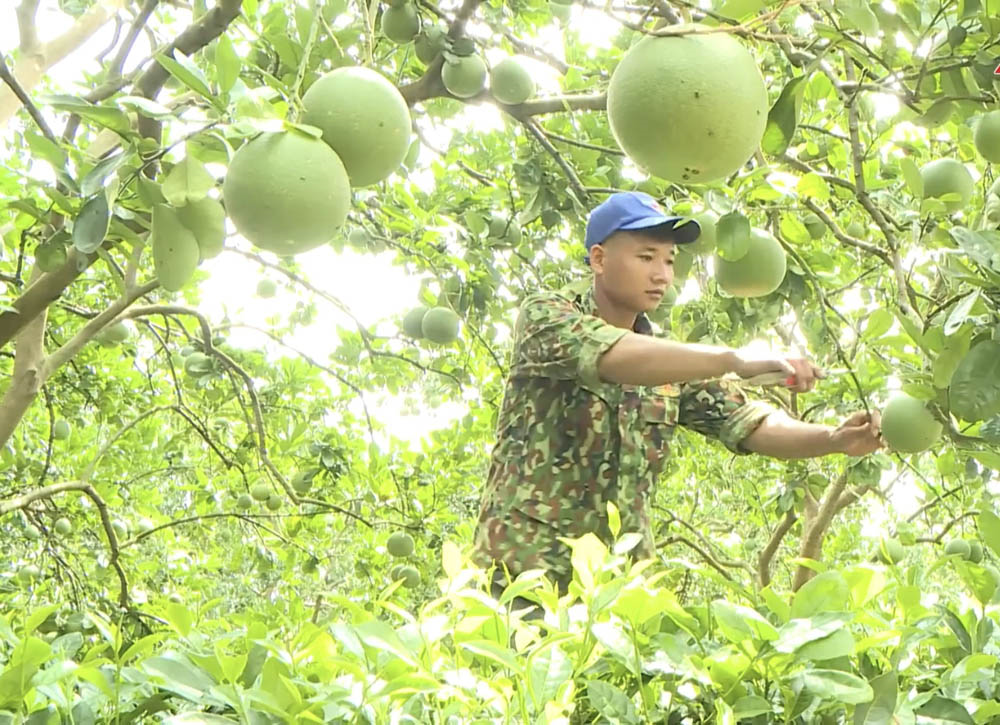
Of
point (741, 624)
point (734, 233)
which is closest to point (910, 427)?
point (734, 233)

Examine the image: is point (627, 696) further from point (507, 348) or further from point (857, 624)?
point (507, 348)

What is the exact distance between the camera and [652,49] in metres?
1.13

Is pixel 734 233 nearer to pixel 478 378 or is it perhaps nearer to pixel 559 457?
pixel 559 457

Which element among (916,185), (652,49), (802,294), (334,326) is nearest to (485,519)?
(802,294)

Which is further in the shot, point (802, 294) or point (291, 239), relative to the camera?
point (802, 294)

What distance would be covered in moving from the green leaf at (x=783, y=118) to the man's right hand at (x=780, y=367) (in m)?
0.53

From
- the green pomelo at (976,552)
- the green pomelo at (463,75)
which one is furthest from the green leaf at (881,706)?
the green pomelo at (976,552)

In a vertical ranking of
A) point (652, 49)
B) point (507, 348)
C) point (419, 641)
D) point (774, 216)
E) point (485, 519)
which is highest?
point (507, 348)

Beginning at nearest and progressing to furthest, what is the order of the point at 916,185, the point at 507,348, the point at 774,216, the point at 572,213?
the point at 916,185 → the point at 774,216 → the point at 572,213 → the point at 507,348

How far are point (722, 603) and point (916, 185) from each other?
0.85 m

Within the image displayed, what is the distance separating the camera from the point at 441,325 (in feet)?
10.7

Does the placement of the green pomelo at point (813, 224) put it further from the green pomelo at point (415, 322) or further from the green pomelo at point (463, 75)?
the green pomelo at point (415, 322)

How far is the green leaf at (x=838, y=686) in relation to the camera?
87 centimetres

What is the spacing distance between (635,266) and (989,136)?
1092 millimetres
